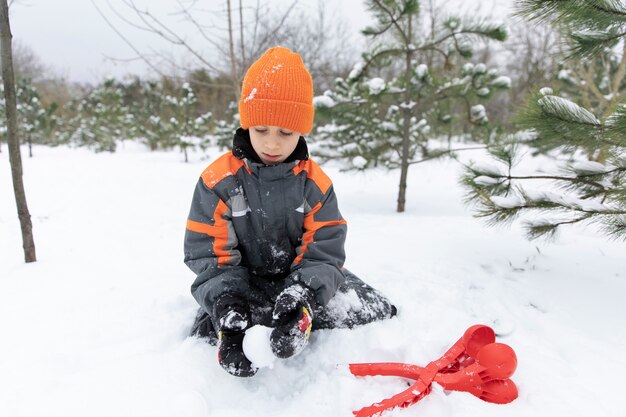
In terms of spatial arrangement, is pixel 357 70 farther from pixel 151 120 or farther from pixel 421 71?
pixel 151 120

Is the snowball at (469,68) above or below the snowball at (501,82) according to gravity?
above

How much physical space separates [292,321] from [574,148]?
5.86ft

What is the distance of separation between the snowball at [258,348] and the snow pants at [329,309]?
28 cm

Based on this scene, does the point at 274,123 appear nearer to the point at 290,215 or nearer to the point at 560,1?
the point at 290,215

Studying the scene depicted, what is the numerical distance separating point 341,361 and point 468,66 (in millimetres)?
3738

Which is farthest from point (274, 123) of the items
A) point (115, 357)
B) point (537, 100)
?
point (537, 100)

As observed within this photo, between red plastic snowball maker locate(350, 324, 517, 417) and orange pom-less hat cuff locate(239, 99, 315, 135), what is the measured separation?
0.93 meters

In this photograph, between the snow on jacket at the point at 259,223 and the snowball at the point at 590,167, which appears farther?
the snowball at the point at 590,167

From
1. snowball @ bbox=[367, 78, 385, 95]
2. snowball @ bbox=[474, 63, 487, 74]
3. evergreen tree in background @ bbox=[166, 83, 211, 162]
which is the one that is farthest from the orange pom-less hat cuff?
evergreen tree in background @ bbox=[166, 83, 211, 162]

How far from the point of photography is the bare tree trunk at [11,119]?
6.84 ft

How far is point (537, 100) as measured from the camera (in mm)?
1878

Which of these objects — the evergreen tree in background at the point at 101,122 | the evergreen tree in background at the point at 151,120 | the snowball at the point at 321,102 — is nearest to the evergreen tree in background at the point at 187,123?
the evergreen tree in background at the point at 151,120

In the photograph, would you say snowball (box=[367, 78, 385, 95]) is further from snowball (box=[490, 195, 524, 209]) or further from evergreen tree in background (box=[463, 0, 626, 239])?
snowball (box=[490, 195, 524, 209])

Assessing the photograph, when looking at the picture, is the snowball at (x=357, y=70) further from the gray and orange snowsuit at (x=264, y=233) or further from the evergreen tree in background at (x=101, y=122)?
the evergreen tree in background at (x=101, y=122)
